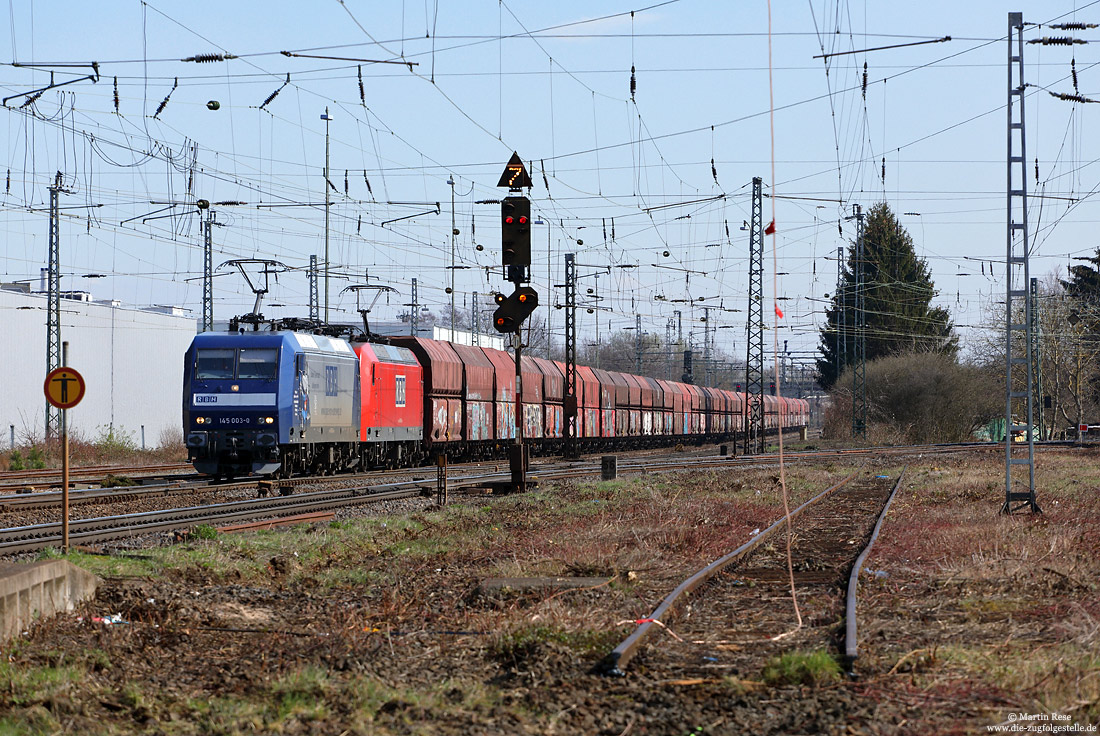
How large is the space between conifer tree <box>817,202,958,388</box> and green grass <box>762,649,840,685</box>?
67.4 meters

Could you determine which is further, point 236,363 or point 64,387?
point 236,363

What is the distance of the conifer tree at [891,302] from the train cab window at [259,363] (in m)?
53.1

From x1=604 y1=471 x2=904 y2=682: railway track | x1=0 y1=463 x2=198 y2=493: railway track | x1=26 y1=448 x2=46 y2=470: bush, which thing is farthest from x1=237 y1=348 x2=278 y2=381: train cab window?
x1=604 y1=471 x2=904 y2=682: railway track

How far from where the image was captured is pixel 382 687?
20.5 ft

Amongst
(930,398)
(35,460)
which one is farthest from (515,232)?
(930,398)

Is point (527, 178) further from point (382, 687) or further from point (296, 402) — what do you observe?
point (382, 687)

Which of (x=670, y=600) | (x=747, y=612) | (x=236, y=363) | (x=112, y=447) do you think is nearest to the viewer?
(x=670, y=600)

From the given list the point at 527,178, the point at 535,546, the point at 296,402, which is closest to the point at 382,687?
the point at 535,546

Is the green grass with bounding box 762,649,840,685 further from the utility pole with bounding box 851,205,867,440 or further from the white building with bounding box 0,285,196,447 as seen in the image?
the utility pole with bounding box 851,205,867,440

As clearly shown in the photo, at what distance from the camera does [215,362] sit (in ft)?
82.2

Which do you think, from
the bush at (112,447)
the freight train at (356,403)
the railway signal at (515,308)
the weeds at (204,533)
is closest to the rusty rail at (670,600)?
the freight train at (356,403)

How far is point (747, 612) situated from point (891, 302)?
69014mm

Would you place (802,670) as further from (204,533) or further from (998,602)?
(204,533)

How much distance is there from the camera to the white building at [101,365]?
50.0 metres
